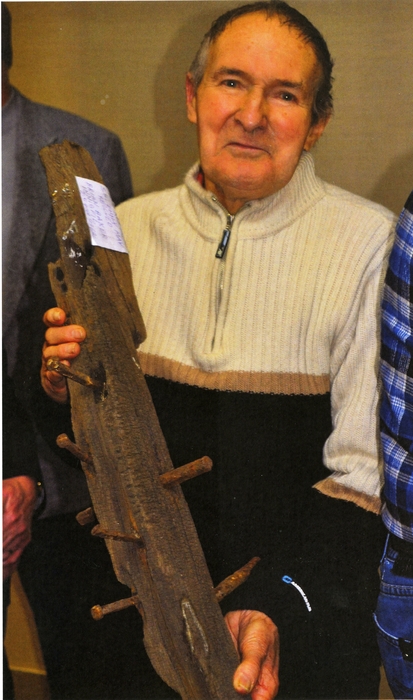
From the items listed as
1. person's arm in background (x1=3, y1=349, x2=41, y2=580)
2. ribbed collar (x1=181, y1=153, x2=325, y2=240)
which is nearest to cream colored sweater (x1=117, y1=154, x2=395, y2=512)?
ribbed collar (x1=181, y1=153, x2=325, y2=240)

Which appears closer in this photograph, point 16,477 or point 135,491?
point 135,491

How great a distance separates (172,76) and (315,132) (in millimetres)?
234

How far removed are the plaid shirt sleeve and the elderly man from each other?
0.02m

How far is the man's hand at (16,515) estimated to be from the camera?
4.05 ft

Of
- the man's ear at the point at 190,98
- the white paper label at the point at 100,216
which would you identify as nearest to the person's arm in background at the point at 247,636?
the white paper label at the point at 100,216

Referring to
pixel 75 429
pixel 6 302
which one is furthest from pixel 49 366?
pixel 6 302

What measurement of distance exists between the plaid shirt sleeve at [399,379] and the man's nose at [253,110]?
8.8 inches

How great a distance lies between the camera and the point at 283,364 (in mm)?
1061

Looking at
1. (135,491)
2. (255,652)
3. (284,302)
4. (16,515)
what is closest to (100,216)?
(284,302)

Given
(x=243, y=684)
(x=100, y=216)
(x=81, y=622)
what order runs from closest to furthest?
(x=243, y=684) < (x=100, y=216) < (x=81, y=622)

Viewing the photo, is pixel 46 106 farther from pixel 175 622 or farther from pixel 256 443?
pixel 175 622

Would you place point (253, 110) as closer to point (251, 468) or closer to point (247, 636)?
point (251, 468)

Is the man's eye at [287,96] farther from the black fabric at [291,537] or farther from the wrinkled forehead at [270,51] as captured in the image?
the black fabric at [291,537]

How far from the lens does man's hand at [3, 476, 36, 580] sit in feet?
4.05
